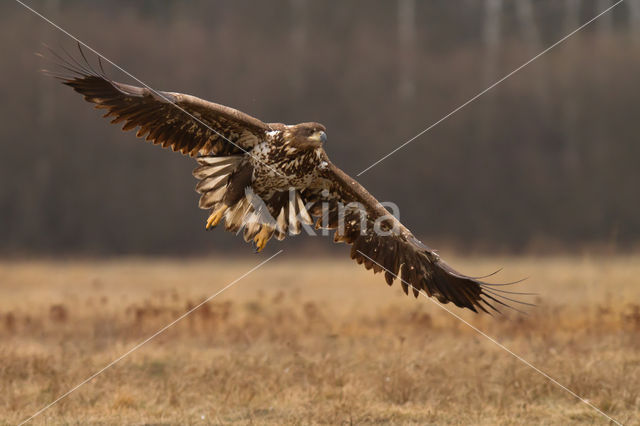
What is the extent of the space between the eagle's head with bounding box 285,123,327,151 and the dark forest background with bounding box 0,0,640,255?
10.9m

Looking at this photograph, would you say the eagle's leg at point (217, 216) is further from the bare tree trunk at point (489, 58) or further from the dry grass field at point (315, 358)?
the bare tree trunk at point (489, 58)

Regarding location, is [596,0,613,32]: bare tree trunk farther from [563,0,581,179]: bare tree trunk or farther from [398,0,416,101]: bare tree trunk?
[398,0,416,101]: bare tree trunk

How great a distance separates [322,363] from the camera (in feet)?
25.7

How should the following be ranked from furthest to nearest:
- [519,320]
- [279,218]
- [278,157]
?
[519,320] < [279,218] < [278,157]

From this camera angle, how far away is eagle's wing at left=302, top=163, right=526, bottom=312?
23.3 ft

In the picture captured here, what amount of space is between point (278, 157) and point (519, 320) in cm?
427

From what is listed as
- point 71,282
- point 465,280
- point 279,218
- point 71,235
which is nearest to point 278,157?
point 279,218

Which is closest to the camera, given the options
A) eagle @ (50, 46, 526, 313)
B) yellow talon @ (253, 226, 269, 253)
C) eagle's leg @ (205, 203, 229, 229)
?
eagle @ (50, 46, 526, 313)

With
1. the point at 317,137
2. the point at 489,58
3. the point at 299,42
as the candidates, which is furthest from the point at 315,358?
the point at 489,58

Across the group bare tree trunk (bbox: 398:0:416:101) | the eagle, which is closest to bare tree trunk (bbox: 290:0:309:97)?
bare tree trunk (bbox: 398:0:416:101)

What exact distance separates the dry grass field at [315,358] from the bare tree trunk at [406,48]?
29.6 ft

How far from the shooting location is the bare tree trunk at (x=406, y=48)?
20.8 metres

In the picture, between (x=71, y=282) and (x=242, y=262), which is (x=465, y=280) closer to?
(x=71, y=282)

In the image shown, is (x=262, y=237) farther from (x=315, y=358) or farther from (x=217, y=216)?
(x=315, y=358)
